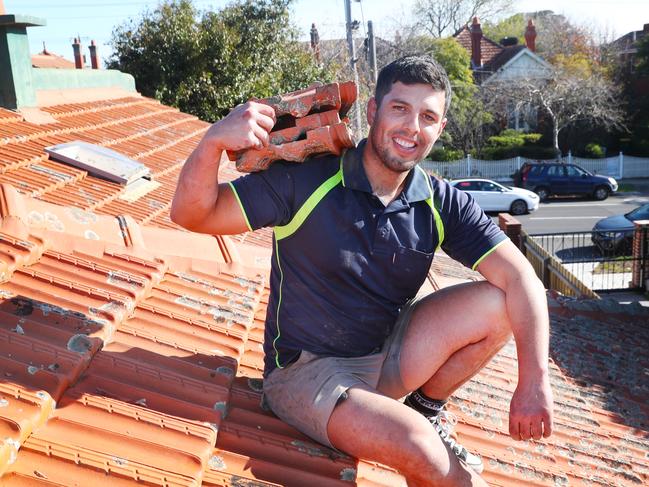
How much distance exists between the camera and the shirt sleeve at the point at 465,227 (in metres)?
2.79

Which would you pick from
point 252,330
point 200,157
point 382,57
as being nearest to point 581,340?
point 252,330

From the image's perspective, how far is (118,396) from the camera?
7.58 ft

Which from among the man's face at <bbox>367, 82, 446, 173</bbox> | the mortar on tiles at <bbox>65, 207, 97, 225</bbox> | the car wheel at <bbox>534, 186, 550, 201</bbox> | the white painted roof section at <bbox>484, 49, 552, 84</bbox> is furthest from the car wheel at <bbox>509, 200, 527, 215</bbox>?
the man's face at <bbox>367, 82, 446, 173</bbox>

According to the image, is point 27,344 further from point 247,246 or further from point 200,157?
point 247,246

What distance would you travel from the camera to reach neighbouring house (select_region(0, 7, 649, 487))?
6.80ft

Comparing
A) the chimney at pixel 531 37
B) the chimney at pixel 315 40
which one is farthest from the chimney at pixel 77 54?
the chimney at pixel 531 37

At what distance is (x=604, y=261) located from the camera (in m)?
14.0

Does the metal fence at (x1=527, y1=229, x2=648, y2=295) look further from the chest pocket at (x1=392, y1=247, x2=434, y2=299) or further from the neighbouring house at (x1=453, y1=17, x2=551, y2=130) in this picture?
the neighbouring house at (x1=453, y1=17, x2=551, y2=130)

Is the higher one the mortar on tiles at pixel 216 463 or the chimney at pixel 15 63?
the chimney at pixel 15 63

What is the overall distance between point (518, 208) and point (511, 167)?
7849 millimetres

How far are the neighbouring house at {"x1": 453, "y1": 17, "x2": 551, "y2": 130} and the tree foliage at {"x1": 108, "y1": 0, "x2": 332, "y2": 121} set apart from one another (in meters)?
17.9

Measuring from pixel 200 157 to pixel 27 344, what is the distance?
2.76ft

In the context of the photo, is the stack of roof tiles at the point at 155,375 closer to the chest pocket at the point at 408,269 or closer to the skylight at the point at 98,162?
the skylight at the point at 98,162

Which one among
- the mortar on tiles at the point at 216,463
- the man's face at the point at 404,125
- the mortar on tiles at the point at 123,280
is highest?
the man's face at the point at 404,125
